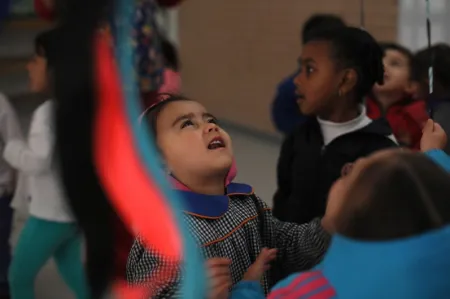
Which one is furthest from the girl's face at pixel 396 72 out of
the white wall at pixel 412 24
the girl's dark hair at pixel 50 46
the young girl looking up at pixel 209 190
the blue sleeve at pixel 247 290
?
the girl's dark hair at pixel 50 46

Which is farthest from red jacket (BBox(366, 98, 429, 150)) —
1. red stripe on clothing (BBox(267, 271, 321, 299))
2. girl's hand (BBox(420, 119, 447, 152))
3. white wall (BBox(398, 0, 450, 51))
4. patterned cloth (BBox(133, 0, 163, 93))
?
patterned cloth (BBox(133, 0, 163, 93))

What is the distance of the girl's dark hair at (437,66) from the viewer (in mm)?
1353

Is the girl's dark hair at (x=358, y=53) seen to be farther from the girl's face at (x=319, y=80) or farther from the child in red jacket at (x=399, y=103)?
the child in red jacket at (x=399, y=103)

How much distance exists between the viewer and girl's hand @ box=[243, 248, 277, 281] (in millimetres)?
799

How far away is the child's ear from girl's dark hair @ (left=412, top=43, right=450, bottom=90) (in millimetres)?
153

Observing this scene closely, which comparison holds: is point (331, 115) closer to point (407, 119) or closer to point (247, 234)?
point (407, 119)

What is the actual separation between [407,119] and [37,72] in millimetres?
1327

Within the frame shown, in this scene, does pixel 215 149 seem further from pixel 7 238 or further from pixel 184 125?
pixel 7 238

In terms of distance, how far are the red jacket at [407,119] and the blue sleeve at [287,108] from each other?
194mm

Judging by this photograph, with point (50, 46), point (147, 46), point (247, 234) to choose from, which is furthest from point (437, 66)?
point (50, 46)

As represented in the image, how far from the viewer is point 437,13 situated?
7.52ft

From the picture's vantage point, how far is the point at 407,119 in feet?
5.06

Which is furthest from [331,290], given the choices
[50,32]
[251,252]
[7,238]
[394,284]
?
[7,238]

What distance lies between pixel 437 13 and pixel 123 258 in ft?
7.30
